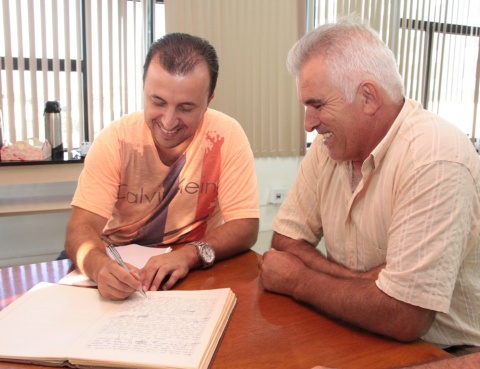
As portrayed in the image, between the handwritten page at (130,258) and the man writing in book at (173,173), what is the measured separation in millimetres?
72

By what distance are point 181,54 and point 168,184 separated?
44 centimetres

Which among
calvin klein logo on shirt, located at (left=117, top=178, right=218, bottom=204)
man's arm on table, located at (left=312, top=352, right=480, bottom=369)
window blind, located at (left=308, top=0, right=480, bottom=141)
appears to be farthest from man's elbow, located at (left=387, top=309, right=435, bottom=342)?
window blind, located at (left=308, top=0, right=480, bottom=141)

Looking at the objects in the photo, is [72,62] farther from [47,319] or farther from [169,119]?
[47,319]

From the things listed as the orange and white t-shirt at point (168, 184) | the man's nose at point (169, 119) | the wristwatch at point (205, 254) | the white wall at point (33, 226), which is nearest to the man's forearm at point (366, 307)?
the wristwatch at point (205, 254)

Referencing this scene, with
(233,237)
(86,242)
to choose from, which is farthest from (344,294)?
(86,242)

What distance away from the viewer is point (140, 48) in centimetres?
291

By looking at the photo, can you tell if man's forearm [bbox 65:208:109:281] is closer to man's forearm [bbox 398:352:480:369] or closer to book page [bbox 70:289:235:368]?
book page [bbox 70:289:235:368]

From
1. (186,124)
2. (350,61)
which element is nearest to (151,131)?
(186,124)

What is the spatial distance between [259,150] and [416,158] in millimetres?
2391

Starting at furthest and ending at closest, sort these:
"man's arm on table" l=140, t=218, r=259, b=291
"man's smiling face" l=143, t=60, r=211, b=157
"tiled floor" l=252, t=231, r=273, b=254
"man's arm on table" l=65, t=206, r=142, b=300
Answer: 1. "tiled floor" l=252, t=231, r=273, b=254
2. "man's smiling face" l=143, t=60, r=211, b=157
3. "man's arm on table" l=140, t=218, r=259, b=291
4. "man's arm on table" l=65, t=206, r=142, b=300

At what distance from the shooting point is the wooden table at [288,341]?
768mm

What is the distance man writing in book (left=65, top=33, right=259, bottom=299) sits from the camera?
1.35m

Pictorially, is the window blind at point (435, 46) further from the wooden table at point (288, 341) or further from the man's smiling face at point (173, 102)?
the wooden table at point (288, 341)

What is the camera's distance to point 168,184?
1.52 m
